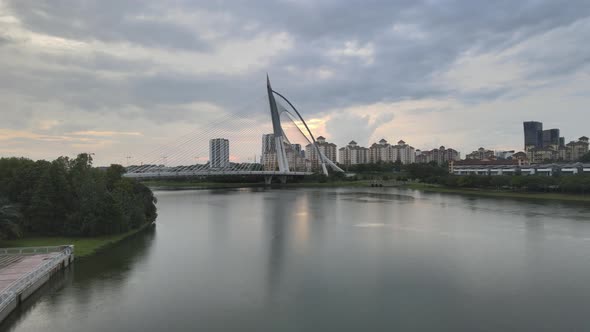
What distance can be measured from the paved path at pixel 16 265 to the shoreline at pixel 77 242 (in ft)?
3.78

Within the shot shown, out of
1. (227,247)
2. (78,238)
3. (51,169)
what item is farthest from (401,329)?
(51,169)

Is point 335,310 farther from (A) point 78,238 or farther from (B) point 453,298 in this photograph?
(A) point 78,238

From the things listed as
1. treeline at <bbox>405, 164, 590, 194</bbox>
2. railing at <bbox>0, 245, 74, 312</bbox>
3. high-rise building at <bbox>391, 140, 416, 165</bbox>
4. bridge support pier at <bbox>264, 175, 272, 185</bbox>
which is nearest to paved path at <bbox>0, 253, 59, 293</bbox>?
railing at <bbox>0, 245, 74, 312</bbox>

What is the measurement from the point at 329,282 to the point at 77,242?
646 cm

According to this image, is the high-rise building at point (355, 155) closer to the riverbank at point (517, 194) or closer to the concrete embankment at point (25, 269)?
the riverbank at point (517, 194)

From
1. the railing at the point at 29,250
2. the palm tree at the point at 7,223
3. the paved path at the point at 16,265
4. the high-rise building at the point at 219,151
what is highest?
the high-rise building at the point at 219,151

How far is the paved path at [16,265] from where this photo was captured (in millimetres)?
5751

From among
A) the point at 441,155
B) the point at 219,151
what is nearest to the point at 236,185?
the point at 219,151

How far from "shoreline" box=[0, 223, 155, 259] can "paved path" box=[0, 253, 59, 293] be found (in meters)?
1.15

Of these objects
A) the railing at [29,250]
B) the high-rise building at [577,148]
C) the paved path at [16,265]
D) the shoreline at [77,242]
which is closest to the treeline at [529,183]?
the shoreline at [77,242]

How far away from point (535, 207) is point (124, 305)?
17.7 m

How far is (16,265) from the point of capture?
647 cm

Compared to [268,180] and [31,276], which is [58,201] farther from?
[268,180]

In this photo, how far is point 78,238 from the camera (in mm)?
9648
